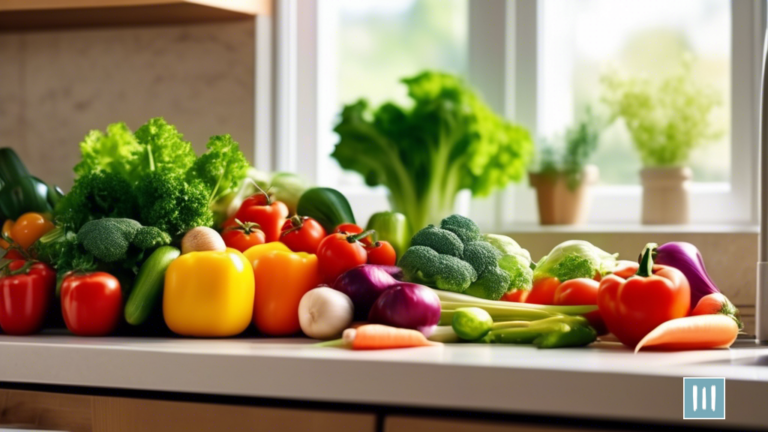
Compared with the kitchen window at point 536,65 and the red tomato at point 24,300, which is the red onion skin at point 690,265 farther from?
the red tomato at point 24,300

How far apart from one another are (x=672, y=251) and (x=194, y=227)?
2.52ft

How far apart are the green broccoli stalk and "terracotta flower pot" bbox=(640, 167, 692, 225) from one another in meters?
0.60

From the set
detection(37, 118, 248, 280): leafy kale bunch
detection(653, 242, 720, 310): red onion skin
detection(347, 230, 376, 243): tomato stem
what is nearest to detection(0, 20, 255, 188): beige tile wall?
detection(37, 118, 248, 280): leafy kale bunch

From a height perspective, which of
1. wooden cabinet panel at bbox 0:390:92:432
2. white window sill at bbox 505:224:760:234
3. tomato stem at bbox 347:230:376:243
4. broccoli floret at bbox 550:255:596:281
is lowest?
wooden cabinet panel at bbox 0:390:92:432

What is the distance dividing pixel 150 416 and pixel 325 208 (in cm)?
61

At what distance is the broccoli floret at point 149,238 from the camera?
124 centimetres

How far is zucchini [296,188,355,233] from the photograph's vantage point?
4.95 ft

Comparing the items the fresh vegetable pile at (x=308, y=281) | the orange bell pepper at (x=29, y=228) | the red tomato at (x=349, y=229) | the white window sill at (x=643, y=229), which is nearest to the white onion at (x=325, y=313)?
the fresh vegetable pile at (x=308, y=281)

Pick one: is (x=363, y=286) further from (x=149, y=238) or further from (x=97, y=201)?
(x=97, y=201)

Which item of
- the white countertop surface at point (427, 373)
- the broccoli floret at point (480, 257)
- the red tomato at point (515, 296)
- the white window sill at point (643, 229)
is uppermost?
the white window sill at point (643, 229)

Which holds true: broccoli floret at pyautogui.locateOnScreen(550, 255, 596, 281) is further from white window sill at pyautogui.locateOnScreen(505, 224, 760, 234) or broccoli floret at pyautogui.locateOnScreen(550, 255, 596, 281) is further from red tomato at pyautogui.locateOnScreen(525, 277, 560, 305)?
white window sill at pyautogui.locateOnScreen(505, 224, 760, 234)

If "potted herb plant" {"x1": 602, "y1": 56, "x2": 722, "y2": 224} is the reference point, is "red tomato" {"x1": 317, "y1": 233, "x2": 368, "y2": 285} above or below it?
below

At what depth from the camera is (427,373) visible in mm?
902

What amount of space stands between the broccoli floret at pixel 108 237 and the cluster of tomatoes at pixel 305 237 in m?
0.18
